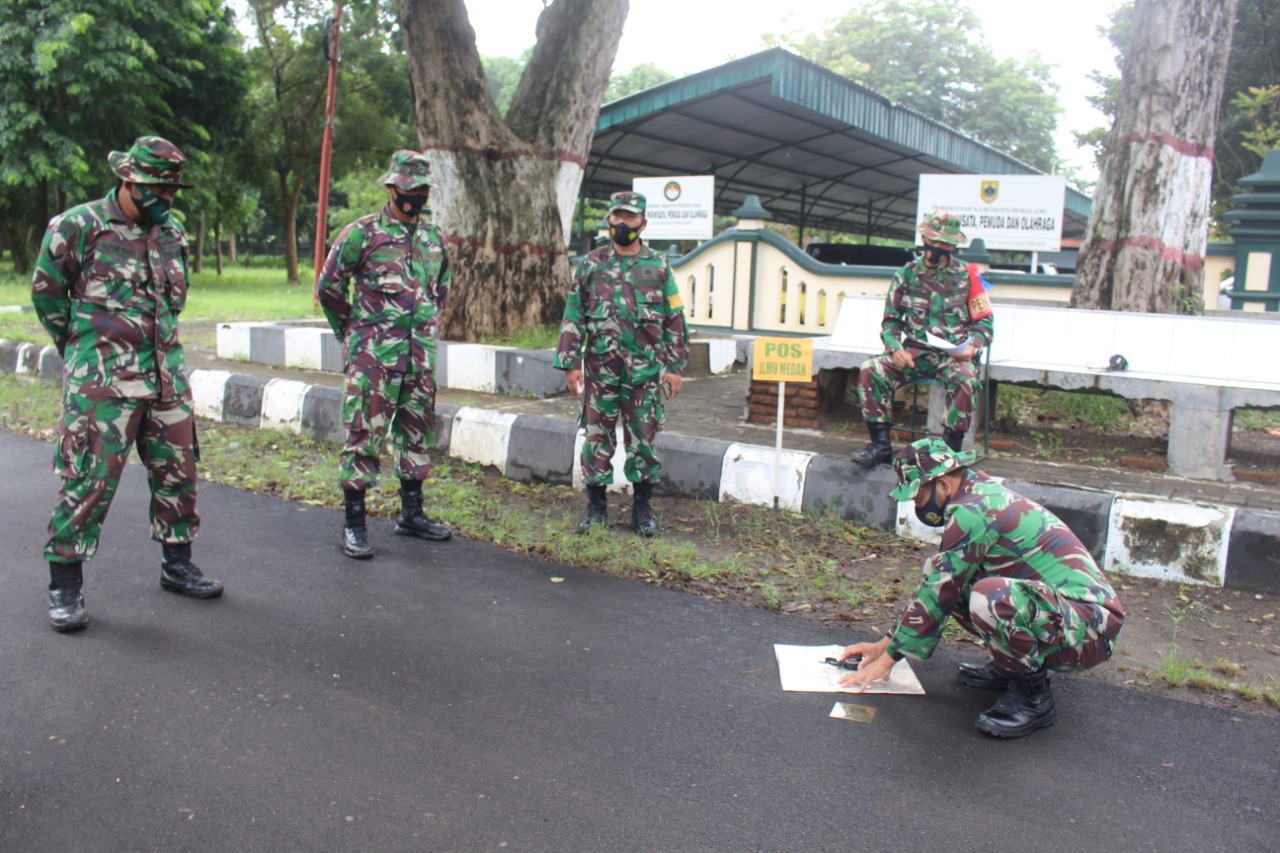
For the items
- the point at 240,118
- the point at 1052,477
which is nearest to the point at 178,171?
the point at 1052,477

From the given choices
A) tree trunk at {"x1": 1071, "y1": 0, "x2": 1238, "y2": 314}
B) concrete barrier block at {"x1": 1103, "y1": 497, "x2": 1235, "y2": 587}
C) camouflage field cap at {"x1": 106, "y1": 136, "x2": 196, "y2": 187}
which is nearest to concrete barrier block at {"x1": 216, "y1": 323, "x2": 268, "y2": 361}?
camouflage field cap at {"x1": 106, "y1": 136, "x2": 196, "y2": 187}

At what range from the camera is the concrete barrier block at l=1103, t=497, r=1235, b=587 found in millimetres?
4871

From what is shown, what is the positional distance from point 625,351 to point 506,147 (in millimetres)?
4548

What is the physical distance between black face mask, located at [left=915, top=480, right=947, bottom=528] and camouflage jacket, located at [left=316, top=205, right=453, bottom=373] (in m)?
2.76

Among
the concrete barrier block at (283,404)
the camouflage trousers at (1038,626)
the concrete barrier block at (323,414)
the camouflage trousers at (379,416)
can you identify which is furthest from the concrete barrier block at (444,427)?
the camouflage trousers at (1038,626)

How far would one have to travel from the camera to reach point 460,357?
8945 mm

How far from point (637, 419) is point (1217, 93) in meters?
5.37

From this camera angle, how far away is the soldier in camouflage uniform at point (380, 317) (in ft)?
17.0

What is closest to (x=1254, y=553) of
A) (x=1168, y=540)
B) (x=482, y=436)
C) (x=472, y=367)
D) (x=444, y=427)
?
(x=1168, y=540)

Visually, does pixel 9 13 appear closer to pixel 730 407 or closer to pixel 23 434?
pixel 23 434

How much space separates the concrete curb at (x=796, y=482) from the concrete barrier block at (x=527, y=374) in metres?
1.22

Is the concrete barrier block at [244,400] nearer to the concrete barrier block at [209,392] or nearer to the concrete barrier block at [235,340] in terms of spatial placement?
the concrete barrier block at [209,392]

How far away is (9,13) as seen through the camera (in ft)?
70.5

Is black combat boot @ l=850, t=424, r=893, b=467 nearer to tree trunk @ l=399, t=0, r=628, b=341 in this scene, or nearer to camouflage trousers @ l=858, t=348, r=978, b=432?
camouflage trousers @ l=858, t=348, r=978, b=432
